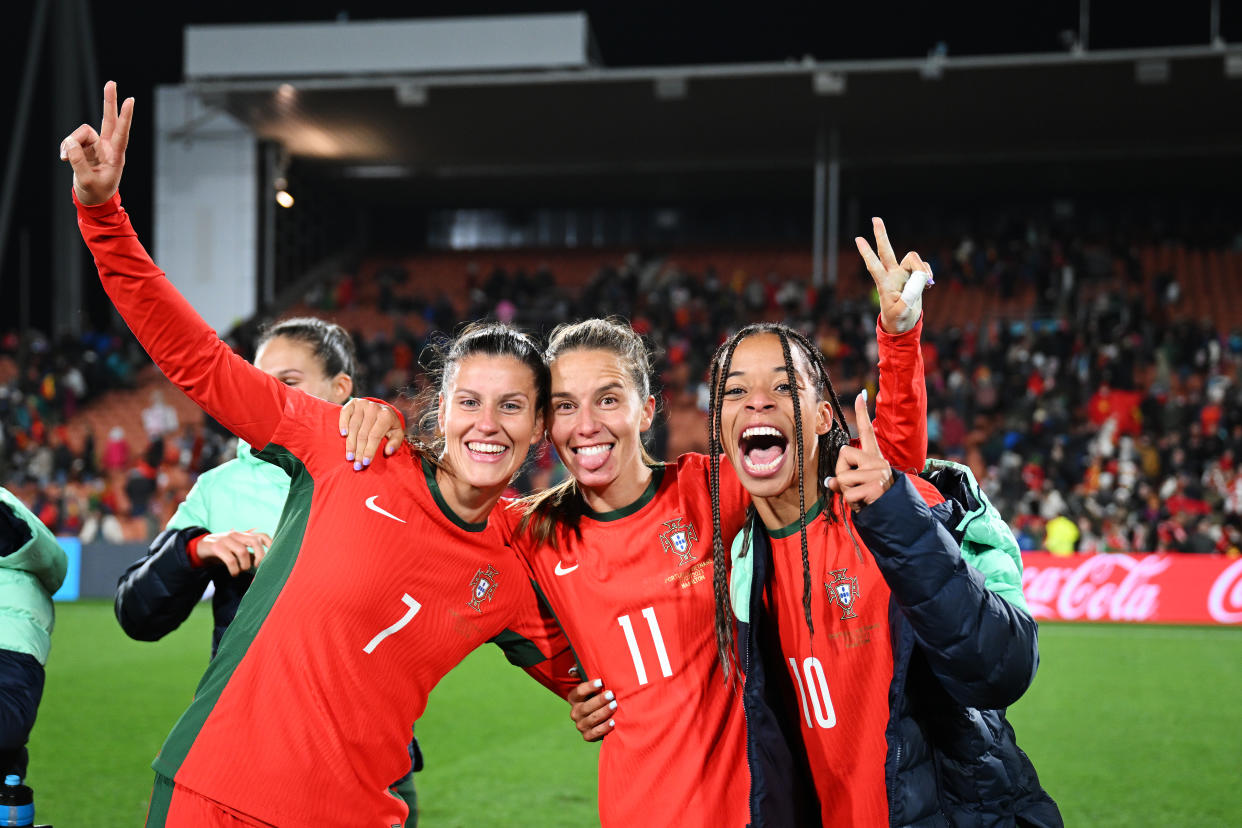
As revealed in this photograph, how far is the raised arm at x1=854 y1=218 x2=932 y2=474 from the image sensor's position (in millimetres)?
2969

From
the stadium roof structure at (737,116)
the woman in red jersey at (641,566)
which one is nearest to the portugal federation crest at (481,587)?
the woman in red jersey at (641,566)

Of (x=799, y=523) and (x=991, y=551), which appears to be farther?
(x=799, y=523)

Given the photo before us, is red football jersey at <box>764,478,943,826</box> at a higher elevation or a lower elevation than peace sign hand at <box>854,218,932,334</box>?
lower

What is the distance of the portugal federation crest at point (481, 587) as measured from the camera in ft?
9.04

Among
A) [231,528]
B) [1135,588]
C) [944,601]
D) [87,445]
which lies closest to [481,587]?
[231,528]

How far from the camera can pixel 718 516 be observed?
9.38 feet

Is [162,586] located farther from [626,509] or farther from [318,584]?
[626,509]

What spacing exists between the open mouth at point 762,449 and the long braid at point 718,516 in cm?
10

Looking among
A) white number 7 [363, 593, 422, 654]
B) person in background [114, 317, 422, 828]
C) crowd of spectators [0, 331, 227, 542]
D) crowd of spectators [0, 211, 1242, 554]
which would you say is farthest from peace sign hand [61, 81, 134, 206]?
crowd of spectators [0, 331, 227, 542]

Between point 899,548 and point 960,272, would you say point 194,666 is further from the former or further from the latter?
point 960,272

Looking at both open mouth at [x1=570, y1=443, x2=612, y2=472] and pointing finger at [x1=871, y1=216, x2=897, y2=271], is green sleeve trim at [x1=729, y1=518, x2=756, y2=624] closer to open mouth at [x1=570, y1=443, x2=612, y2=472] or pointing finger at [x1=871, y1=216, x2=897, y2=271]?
open mouth at [x1=570, y1=443, x2=612, y2=472]

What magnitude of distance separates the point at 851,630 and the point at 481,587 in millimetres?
891

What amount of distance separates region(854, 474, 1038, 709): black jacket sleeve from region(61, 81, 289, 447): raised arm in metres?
1.40

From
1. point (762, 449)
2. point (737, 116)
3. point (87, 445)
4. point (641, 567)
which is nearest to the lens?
point (762, 449)
